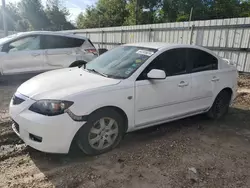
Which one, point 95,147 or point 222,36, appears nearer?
point 95,147

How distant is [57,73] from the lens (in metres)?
3.88

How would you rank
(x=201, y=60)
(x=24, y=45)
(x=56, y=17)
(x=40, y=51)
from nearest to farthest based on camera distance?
(x=201, y=60) → (x=24, y=45) → (x=40, y=51) → (x=56, y=17)

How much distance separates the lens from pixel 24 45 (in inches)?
287

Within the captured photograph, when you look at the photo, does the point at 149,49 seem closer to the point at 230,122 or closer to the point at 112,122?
the point at 112,122

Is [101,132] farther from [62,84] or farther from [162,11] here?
[162,11]

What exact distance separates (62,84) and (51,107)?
466 millimetres

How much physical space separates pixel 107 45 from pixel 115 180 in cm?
1336

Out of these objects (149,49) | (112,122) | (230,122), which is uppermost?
(149,49)

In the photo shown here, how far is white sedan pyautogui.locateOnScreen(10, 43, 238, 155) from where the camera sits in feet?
9.52

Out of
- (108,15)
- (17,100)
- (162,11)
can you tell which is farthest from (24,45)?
(108,15)

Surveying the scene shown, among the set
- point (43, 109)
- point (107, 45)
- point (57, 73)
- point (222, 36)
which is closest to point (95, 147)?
point (43, 109)

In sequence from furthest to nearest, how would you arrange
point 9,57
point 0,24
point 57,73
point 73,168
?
1. point 0,24
2. point 9,57
3. point 57,73
4. point 73,168

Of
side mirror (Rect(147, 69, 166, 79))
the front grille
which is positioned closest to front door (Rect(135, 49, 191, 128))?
side mirror (Rect(147, 69, 166, 79))

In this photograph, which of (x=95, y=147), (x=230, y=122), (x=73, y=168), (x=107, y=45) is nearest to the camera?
(x=73, y=168)
